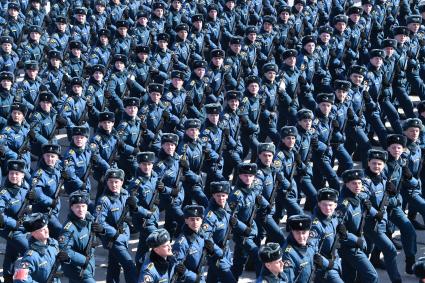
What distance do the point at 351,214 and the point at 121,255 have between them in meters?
2.87

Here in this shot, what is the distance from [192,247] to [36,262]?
70.7 inches

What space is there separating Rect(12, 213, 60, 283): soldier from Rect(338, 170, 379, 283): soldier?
3.57 m

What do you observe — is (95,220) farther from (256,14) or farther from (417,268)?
(256,14)

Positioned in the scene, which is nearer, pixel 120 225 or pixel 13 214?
pixel 120 225

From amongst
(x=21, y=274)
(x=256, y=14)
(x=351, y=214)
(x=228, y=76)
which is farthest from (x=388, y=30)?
(x=21, y=274)

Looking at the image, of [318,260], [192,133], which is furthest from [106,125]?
[318,260]

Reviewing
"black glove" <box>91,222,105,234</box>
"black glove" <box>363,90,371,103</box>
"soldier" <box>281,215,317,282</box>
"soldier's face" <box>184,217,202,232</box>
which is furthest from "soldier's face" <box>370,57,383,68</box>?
"black glove" <box>91,222,105,234</box>

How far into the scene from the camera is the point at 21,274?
456 inches

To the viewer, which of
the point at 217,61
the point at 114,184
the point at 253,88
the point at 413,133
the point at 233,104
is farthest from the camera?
the point at 217,61

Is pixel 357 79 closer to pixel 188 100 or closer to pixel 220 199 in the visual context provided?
pixel 188 100

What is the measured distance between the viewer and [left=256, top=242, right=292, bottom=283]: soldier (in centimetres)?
1134

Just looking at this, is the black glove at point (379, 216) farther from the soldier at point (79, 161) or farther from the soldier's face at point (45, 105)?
the soldier's face at point (45, 105)

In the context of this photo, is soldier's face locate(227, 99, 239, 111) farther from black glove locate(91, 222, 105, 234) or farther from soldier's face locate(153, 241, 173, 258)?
soldier's face locate(153, 241, 173, 258)

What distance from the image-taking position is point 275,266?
37.3 ft
